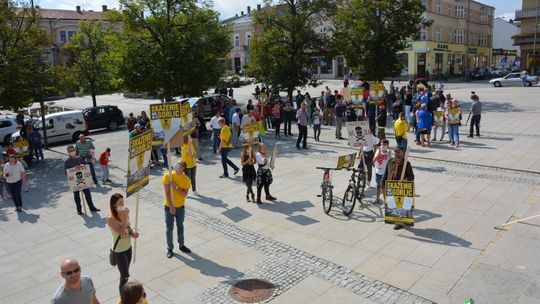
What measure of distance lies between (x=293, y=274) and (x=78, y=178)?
6292 mm

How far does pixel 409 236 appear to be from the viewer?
846cm

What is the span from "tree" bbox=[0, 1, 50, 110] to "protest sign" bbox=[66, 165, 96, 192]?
856 cm

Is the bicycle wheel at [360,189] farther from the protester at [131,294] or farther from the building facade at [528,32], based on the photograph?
the building facade at [528,32]

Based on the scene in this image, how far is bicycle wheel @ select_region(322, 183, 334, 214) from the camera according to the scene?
9.75 meters

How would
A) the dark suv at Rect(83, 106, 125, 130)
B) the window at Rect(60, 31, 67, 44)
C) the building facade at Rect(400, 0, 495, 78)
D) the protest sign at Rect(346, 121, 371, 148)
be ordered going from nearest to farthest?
1. the protest sign at Rect(346, 121, 371, 148)
2. the dark suv at Rect(83, 106, 125, 130)
3. the building facade at Rect(400, 0, 495, 78)
4. the window at Rect(60, 31, 67, 44)

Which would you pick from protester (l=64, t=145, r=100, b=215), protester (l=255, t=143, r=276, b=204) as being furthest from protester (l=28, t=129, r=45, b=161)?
protester (l=255, t=143, r=276, b=204)

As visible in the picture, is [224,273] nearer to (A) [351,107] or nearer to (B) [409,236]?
(B) [409,236]

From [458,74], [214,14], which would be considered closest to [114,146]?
[214,14]

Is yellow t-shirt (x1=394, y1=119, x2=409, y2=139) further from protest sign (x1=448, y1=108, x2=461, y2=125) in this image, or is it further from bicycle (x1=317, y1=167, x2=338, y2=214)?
bicycle (x1=317, y1=167, x2=338, y2=214)

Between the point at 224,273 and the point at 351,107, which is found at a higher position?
the point at 351,107

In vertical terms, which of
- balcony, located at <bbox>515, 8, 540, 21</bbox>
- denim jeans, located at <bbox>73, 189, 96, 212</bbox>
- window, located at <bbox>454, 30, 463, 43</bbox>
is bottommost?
denim jeans, located at <bbox>73, 189, 96, 212</bbox>

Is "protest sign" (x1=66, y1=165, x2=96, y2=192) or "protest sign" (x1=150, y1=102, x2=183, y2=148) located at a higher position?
"protest sign" (x1=150, y1=102, x2=183, y2=148)

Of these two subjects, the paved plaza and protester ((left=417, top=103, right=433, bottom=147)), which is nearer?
the paved plaza

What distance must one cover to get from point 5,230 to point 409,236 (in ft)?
30.1
